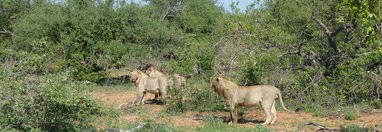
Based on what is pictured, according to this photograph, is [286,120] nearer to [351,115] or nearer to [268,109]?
[268,109]

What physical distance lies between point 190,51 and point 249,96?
416cm

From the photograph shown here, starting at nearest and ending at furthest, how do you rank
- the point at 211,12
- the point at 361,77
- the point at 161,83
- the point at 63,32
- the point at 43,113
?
the point at 43,113 < the point at 361,77 < the point at 161,83 < the point at 63,32 < the point at 211,12

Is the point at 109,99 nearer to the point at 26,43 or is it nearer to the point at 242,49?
the point at 242,49

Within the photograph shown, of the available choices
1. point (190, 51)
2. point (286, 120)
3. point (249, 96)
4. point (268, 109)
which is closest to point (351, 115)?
point (286, 120)

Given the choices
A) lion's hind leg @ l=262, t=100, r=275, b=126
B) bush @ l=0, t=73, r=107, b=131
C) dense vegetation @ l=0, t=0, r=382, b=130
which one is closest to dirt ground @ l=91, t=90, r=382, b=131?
lion's hind leg @ l=262, t=100, r=275, b=126

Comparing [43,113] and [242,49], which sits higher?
[242,49]

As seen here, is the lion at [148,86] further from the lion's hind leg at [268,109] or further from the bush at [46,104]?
the bush at [46,104]

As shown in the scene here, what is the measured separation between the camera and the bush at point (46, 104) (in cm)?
1002

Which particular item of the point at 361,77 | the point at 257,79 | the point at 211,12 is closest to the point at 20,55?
the point at 257,79

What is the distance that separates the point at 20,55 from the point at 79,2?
14.4m

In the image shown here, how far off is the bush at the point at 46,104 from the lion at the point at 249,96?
3919 millimetres

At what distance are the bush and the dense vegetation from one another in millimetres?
21

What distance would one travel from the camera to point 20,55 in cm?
1109

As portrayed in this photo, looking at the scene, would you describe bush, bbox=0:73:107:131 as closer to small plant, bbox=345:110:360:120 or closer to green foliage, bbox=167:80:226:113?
green foliage, bbox=167:80:226:113
